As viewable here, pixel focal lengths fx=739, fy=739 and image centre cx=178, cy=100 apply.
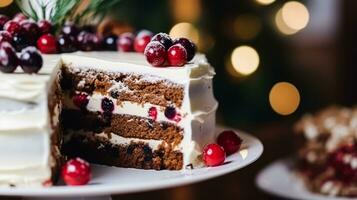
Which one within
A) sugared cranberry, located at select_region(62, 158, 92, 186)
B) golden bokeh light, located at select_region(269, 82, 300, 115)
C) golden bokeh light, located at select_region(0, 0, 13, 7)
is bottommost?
golden bokeh light, located at select_region(269, 82, 300, 115)

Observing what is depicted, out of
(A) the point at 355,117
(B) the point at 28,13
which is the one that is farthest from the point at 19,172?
(A) the point at 355,117

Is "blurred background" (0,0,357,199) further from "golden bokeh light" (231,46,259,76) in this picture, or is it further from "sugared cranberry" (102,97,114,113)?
"sugared cranberry" (102,97,114,113)

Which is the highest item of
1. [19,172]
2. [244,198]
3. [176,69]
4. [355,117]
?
[176,69]

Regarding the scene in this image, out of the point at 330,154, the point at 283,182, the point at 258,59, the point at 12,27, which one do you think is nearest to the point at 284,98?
the point at 258,59

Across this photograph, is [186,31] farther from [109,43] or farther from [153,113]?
[153,113]

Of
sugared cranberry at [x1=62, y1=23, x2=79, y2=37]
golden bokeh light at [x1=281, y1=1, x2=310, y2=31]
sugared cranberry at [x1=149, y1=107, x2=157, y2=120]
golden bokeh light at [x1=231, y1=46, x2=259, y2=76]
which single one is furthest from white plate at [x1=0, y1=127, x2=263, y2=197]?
golden bokeh light at [x1=281, y1=1, x2=310, y2=31]

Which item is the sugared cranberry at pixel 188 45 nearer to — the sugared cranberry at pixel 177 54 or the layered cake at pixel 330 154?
the sugared cranberry at pixel 177 54

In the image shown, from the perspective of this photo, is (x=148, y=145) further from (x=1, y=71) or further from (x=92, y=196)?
(x=1, y=71)
